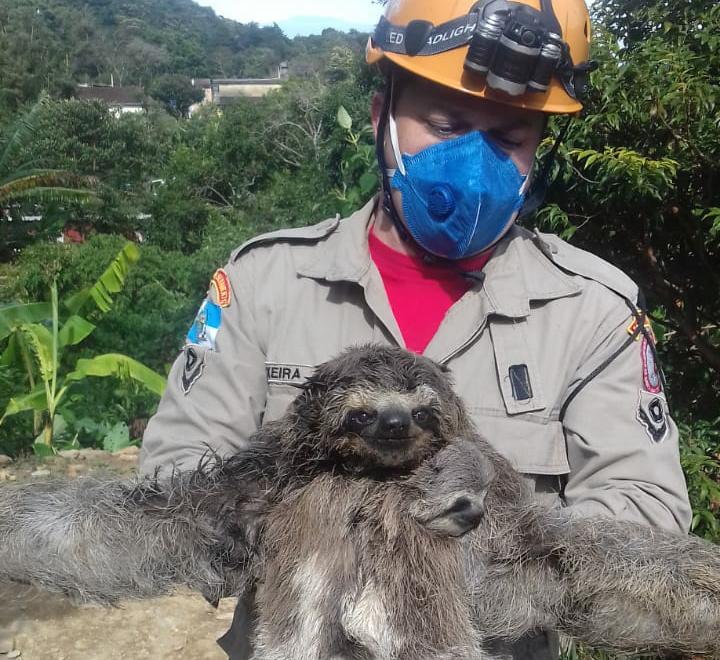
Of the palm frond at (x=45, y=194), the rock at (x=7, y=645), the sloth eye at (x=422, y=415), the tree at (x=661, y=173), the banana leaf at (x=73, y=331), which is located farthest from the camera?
the palm frond at (x=45, y=194)

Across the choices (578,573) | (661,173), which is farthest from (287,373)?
(661,173)

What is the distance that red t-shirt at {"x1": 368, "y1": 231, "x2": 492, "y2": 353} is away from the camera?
2551 mm

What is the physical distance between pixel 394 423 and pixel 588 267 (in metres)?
1.01

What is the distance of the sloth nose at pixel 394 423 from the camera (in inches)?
77.9

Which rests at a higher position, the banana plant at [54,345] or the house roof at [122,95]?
the banana plant at [54,345]

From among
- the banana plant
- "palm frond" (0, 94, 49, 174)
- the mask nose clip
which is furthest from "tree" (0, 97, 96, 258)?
the mask nose clip

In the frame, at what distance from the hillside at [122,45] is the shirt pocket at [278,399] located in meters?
23.1

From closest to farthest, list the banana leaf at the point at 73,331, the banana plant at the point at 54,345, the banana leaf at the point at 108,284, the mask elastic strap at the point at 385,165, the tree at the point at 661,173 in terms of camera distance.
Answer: the mask elastic strap at the point at 385,165 → the tree at the point at 661,173 → the banana plant at the point at 54,345 → the banana leaf at the point at 73,331 → the banana leaf at the point at 108,284

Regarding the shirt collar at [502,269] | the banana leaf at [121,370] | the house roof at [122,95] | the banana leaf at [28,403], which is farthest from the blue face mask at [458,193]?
the house roof at [122,95]

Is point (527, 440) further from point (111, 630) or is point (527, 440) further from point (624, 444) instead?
point (111, 630)

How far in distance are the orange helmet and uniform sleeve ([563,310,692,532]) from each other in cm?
79

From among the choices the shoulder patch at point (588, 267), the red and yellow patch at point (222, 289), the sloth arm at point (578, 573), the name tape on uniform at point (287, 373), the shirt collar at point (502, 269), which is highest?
the shoulder patch at point (588, 267)

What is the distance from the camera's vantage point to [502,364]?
240 cm

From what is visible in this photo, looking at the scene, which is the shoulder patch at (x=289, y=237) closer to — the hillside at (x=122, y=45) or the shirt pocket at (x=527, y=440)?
the shirt pocket at (x=527, y=440)
